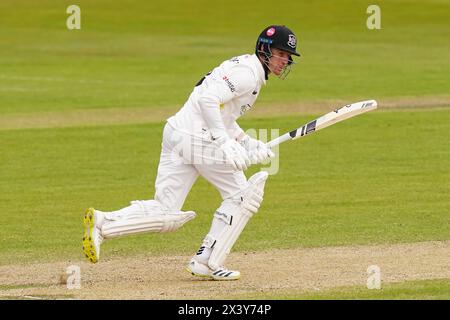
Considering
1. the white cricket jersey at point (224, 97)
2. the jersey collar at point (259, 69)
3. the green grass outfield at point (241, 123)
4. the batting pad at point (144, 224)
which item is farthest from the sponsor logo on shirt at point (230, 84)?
the green grass outfield at point (241, 123)

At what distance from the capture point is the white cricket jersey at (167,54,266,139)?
10.0 m

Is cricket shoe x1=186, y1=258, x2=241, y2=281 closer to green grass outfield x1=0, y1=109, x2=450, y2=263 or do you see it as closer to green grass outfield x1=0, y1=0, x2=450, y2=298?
green grass outfield x1=0, y1=0, x2=450, y2=298

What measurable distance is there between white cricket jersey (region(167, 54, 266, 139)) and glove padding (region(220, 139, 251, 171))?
159mm

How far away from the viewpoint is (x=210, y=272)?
408 inches

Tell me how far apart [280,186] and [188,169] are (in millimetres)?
6078

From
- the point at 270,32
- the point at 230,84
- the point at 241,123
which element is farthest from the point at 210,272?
the point at 241,123

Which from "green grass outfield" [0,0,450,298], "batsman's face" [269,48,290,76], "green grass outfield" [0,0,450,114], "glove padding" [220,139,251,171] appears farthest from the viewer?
"green grass outfield" [0,0,450,114]

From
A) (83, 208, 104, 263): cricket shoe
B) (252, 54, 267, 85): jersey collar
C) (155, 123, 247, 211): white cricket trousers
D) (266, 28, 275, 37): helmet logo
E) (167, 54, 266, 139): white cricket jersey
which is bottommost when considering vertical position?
(83, 208, 104, 263): cricket shoe

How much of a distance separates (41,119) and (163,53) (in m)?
12.4

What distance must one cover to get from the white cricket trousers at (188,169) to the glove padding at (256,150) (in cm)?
22

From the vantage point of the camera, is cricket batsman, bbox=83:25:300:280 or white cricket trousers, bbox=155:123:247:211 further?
white cricket trousers, bbox=155:123:247:211

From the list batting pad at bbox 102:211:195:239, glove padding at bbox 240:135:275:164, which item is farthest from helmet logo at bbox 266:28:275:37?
batting pad at bbox 102:211:195:239

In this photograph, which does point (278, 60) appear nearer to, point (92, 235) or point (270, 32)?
point (270, 32)
